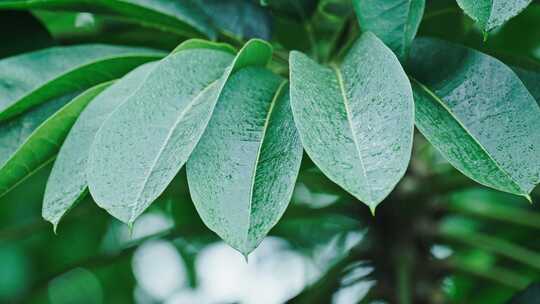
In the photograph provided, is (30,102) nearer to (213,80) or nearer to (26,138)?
(26,138)

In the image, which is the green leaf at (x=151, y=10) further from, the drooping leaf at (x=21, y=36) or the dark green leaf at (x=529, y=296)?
the dark green leaf at (x=529, y=296)

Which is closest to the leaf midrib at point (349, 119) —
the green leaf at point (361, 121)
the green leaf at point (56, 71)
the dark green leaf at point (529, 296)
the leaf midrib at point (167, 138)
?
the green leaf at point (361, 121)

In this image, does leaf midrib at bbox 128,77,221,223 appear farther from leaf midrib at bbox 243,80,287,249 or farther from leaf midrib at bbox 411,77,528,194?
leaf midrib at bbox 411,77,528,194

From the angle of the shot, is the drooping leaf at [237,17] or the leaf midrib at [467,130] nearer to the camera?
the leaf midrib at [467,130]

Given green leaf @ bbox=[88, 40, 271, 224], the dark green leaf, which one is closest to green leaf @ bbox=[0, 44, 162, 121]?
green leaf @ bbox=[88, 40, 271, 224]

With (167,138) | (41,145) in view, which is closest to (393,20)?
(167,138)

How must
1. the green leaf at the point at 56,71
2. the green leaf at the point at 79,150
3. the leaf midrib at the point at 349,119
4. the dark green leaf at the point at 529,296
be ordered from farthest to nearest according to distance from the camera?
the dark green leaf at the point at 529,296
the green leaf at the point at 56,71
the green leaf at the point at 79,150
the leaf midrib at the point at 349,119

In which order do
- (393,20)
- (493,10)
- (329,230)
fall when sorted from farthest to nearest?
(329,230)
(393,20)
(493,10)

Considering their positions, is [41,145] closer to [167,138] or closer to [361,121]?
[167,138]
